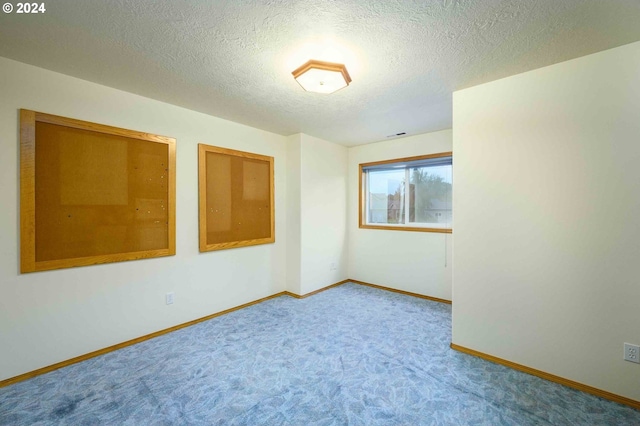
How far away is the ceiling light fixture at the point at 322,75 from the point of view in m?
1.84

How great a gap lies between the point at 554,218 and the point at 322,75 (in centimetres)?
210

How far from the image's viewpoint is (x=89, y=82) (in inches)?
90.9

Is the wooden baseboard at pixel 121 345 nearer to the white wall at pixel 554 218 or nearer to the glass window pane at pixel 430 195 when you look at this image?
the glass window pane at pixel 430 195

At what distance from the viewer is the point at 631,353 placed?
174cm

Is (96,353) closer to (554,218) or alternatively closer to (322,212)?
(322,212)

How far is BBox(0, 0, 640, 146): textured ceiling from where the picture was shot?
145 cm

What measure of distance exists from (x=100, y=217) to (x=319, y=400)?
8.08 feet

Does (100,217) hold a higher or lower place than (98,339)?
higher

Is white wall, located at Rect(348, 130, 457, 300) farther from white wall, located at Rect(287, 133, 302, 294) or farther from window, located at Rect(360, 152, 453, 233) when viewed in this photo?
white wall, located at Rect(287, 133, 302, 294)

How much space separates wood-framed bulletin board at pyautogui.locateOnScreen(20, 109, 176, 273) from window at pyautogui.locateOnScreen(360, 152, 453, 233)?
3086 mm

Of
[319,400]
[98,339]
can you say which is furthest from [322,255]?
[98,339]

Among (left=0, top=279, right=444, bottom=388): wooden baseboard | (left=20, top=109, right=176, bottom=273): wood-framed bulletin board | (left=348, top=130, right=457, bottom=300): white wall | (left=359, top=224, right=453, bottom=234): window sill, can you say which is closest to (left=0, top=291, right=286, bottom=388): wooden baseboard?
(left=0, top=279, right=444, bottom=388): wooden baseboard

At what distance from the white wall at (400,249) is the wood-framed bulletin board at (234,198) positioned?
1.62m

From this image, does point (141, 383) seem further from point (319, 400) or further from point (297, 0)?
point (297, 0)
